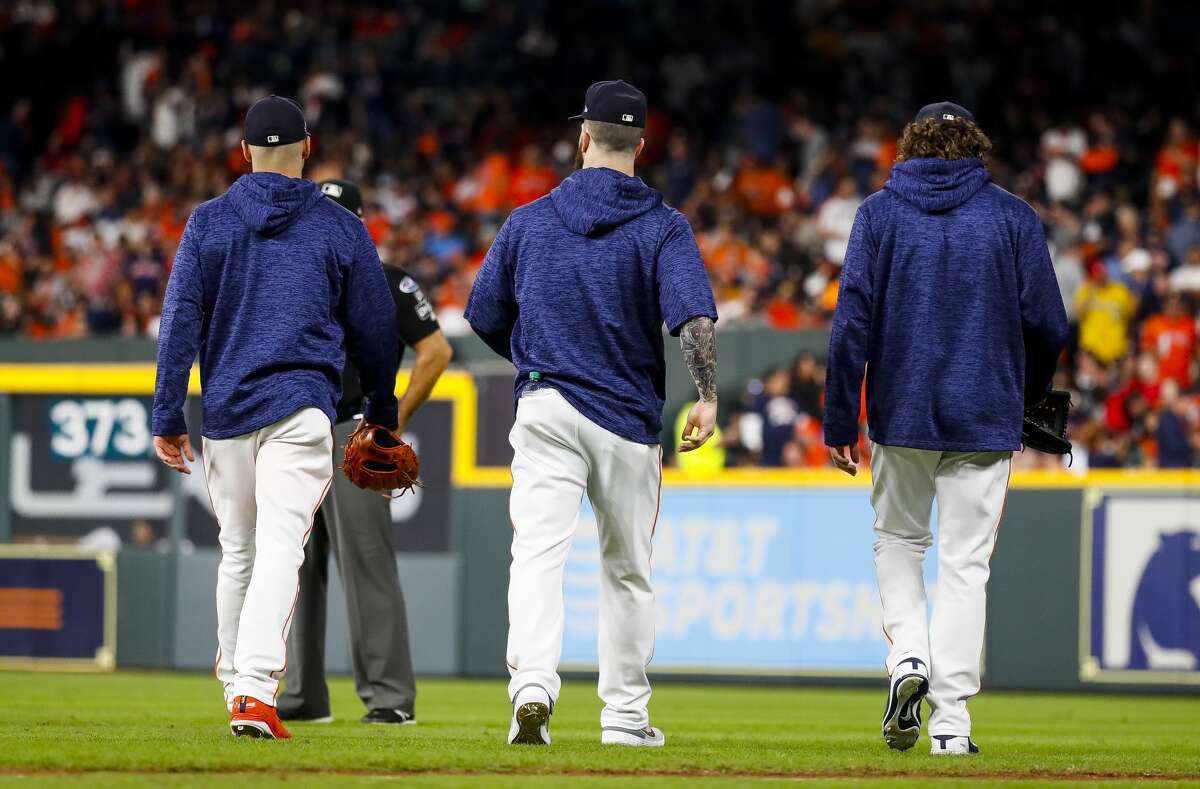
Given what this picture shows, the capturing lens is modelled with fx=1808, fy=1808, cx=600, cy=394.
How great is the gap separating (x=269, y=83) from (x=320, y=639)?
16.5m

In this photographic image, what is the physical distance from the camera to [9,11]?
82.5ft

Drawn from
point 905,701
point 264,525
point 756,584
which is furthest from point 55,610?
point 905,701

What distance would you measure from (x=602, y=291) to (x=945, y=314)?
1191mm

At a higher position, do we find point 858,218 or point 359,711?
point 858,218

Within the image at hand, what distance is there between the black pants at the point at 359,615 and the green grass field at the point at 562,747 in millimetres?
259

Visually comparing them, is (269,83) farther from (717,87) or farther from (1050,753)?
(1050,753)

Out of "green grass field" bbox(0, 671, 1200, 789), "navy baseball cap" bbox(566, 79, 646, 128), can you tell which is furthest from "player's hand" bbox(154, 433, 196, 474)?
"navy baseball cap" bbox(566, 79, 646, 128)

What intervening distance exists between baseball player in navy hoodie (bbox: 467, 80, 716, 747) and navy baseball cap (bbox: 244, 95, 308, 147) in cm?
86

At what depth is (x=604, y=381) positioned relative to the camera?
243 inches

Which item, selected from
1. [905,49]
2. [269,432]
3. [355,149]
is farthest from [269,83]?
[269,432]

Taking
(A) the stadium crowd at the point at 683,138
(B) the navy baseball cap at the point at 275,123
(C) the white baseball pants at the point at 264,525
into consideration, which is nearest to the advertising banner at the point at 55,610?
(A) the stadium crowd at the point at 683,138

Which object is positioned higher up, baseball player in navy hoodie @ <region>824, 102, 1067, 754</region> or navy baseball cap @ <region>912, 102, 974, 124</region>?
navy baseball cap @ <region>912, 102, 974, 124</region>

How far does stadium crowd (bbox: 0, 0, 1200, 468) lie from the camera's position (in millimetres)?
15688

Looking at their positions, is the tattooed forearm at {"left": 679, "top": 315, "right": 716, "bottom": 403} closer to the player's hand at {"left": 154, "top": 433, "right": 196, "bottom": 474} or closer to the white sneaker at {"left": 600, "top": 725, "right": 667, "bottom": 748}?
the white sneaker at {"left": 600, "top": 725, "right": 667, "bottom": 748}
